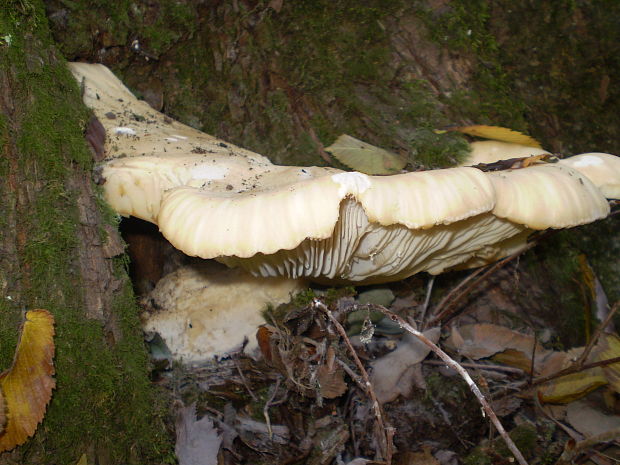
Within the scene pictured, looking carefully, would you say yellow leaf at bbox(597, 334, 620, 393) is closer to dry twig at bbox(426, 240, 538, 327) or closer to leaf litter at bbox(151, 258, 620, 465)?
leaf litter at bbox(151, 258, 620, 465)

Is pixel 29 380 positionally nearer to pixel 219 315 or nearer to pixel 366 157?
pixel 219 315

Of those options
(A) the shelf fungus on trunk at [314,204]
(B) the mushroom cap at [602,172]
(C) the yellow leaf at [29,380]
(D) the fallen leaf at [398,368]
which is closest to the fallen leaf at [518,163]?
(B) the mushroom cap at [602,172]

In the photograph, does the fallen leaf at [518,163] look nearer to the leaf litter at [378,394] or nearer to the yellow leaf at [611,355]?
the leaf litter at [378,394]

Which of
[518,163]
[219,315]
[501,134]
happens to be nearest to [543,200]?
[518,163]

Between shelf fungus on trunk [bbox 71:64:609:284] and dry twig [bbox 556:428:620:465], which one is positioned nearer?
shelf fungus on trunk [bbox 71:64:609:284]

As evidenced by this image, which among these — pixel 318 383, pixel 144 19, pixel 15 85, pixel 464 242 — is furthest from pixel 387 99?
pixel 15 85

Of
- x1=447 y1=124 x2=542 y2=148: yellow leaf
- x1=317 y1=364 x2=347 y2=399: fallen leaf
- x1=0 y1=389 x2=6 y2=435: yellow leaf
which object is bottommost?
x1=317 y1=364 x2=347 y2=399: fallen leaf

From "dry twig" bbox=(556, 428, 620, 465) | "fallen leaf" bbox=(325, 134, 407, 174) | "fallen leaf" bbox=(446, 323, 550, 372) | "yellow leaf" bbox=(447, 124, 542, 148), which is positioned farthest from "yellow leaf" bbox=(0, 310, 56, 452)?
"dry twig" bbox=(556, 428, 620, 465)
